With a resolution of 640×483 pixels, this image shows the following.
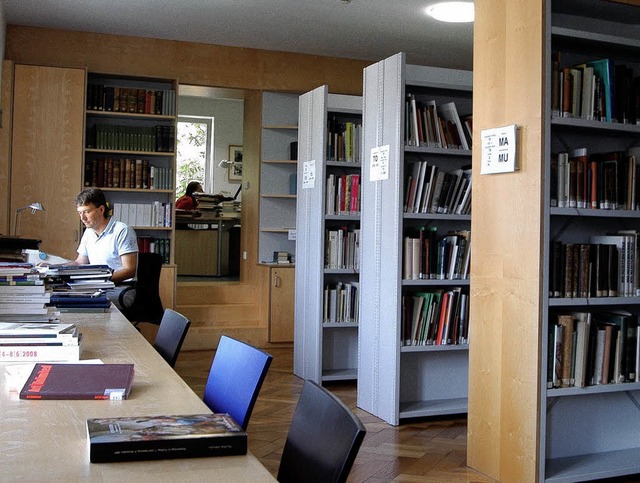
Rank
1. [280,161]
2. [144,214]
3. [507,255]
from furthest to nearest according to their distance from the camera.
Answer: [280,161]
[144,214]
[507,255]

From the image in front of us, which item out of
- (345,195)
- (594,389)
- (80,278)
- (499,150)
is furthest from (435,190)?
(80,278)

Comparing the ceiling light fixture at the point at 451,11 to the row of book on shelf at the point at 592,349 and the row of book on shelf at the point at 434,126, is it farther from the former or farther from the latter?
the row of book on shelf at the point at 592,349

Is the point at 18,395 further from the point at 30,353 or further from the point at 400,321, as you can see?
the point at 400,321

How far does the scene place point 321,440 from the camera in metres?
1.45

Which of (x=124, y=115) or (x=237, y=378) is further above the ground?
(x=124, y=115)

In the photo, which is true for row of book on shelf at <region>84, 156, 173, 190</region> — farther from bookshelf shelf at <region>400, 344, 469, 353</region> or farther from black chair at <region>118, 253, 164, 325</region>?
bookshelf shelf at <region>400, 344, 469, 353</region>

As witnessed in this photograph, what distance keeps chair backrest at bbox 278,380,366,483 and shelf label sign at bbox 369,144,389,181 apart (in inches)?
116

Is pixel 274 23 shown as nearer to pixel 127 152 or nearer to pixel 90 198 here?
pixel 127 152

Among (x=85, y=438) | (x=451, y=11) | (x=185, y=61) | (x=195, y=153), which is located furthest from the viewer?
(x=195, y=153)

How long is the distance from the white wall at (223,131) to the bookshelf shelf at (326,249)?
6.61 meters

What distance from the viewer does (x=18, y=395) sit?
1.68 metres

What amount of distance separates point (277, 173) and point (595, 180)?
4.93 m

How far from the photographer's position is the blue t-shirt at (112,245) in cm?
513

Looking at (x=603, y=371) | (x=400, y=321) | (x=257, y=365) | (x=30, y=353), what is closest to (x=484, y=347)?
(x=603, y=371)
